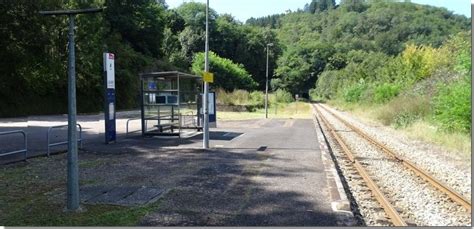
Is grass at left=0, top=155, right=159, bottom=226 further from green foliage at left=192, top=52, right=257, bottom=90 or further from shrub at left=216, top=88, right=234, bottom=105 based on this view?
green foliage at left=192, top=52, right=257, bottom=90

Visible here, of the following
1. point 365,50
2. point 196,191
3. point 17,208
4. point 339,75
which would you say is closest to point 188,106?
point 196,191

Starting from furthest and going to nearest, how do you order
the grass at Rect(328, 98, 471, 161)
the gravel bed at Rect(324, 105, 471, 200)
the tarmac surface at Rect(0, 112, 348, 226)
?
the grass at Rect(328, 98, 471, 161) → the gravel bed at Rect(324, 105, 471, 200) → the tarmac surface at Rect(0, 112, 348, 226)

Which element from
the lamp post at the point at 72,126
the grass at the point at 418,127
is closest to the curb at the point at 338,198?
the lamp post at the point at 72,126

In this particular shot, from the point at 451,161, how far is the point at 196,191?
27.6 feet

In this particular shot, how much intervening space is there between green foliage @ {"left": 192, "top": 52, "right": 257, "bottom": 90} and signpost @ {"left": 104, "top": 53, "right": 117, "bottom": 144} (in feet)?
172

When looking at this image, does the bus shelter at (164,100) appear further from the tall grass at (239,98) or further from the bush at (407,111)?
the tall grass at (239,98)

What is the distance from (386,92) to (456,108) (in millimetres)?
24420

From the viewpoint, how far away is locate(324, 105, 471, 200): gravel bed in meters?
10.7

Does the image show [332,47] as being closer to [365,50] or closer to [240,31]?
[365,50]

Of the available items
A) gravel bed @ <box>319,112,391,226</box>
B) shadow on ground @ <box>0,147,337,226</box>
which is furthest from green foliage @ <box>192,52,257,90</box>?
gravel bed @ <box>319,112,391,226</box>

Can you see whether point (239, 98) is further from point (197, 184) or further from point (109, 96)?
point (197, 184)

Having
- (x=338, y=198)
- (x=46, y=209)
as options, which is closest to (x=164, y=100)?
(x=338, y=198)

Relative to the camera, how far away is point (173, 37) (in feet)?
260

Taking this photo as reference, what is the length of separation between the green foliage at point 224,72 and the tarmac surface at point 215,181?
54408 millimetres
